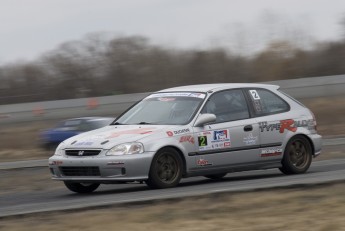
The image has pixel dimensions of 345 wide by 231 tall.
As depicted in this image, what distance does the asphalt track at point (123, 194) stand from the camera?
9070 mm

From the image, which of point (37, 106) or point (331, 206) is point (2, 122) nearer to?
point (37, 106)

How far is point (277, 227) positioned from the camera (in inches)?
289

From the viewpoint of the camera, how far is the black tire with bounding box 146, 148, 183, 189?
10688 millimetres

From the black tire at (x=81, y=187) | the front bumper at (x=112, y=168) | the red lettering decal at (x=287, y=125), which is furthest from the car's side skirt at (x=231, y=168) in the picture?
the black tire at (x=81, y=187)

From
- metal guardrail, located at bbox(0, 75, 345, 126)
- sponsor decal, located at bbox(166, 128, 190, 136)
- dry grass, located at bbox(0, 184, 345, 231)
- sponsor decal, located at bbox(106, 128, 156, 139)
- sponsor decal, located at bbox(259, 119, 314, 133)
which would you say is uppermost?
metal guardrail, located at bbox(0, 75, 345, 126)

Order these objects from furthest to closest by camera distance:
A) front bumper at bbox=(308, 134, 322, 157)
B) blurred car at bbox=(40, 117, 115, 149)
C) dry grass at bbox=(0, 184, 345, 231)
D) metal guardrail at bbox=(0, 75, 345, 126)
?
metal guardrail at bbox=(0, 75, 345, 126) < blurred car at bbox=(40, 117, 115, 149) < front bumper at bbox=(308, 134, 322, 157) < dry grass at bbox=(0, 184, 345, 231)

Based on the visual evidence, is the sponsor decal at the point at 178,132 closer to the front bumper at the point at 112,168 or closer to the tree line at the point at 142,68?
the front bumper at the point at 112,168

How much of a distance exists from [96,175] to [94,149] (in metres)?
0.36

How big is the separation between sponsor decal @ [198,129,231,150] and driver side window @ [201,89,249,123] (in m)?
0.22

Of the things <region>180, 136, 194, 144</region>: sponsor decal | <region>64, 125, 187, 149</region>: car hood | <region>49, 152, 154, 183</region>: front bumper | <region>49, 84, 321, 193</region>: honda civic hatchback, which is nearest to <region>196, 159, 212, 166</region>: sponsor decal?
<region>49, 84, 321, 193</region>: honda civic hatchback

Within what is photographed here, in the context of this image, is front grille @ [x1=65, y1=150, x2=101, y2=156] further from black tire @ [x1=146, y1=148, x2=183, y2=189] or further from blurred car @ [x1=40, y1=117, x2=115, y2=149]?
blurred car @ [x1=40, y1=117, x2=115, y2=149]

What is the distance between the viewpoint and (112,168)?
34.5 ft

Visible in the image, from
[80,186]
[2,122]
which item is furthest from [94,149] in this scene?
[2,122]

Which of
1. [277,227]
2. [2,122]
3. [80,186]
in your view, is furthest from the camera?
[2,122]
